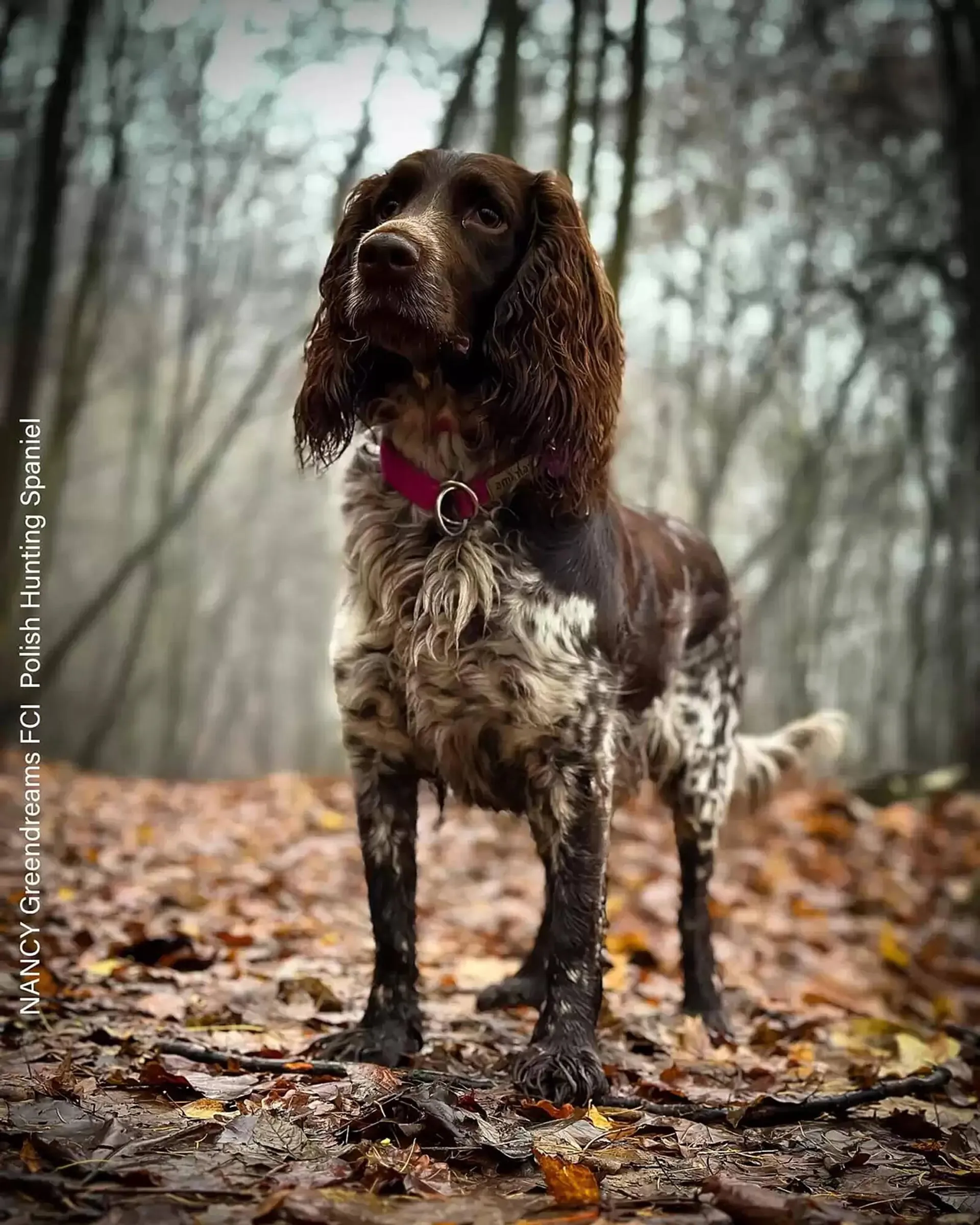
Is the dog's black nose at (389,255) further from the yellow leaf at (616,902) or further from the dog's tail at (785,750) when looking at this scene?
the yellow leaf at (616,902)

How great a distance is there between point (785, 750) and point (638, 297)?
9.34 metres

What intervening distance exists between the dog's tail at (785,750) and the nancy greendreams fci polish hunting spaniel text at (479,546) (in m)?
1.62

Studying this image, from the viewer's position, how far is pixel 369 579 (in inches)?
121

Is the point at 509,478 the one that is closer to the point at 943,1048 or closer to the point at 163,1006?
the point at 163,1006

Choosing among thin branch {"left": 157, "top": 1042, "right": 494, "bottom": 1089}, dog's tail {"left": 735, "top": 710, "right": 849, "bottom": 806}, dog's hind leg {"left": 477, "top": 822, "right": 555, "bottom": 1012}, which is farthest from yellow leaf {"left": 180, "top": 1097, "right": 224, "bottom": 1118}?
dog's tail {"left": 735, "top": 710, "right": 849, "bottom": 806}

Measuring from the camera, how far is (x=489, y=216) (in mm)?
2988

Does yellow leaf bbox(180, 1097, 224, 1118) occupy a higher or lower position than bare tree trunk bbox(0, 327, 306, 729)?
lower

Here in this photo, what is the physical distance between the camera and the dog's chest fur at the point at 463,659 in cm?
293

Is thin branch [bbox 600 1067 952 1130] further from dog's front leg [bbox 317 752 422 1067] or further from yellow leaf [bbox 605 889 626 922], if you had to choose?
yellow leaf [bbox 605 889 626 922]

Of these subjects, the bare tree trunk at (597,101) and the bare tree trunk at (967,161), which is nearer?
the bare tree trunk at (597,101)

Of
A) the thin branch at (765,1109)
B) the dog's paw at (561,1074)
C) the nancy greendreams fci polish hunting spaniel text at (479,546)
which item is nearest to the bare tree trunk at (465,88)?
the nancy greendreams fci polish hunting spaniel text at (479,546)

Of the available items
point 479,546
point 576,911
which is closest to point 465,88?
point 479,546

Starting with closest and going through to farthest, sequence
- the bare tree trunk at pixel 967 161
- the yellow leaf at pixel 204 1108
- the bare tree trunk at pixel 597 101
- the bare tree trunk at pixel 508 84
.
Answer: the yellow leaf at pixel 204 1108
the bare tree trunk at pixel 508 84
the bare tree trunk at pixel 597 101
the bare tree trunk at pixel 967 161

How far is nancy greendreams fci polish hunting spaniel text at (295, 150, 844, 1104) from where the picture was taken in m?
2.92
